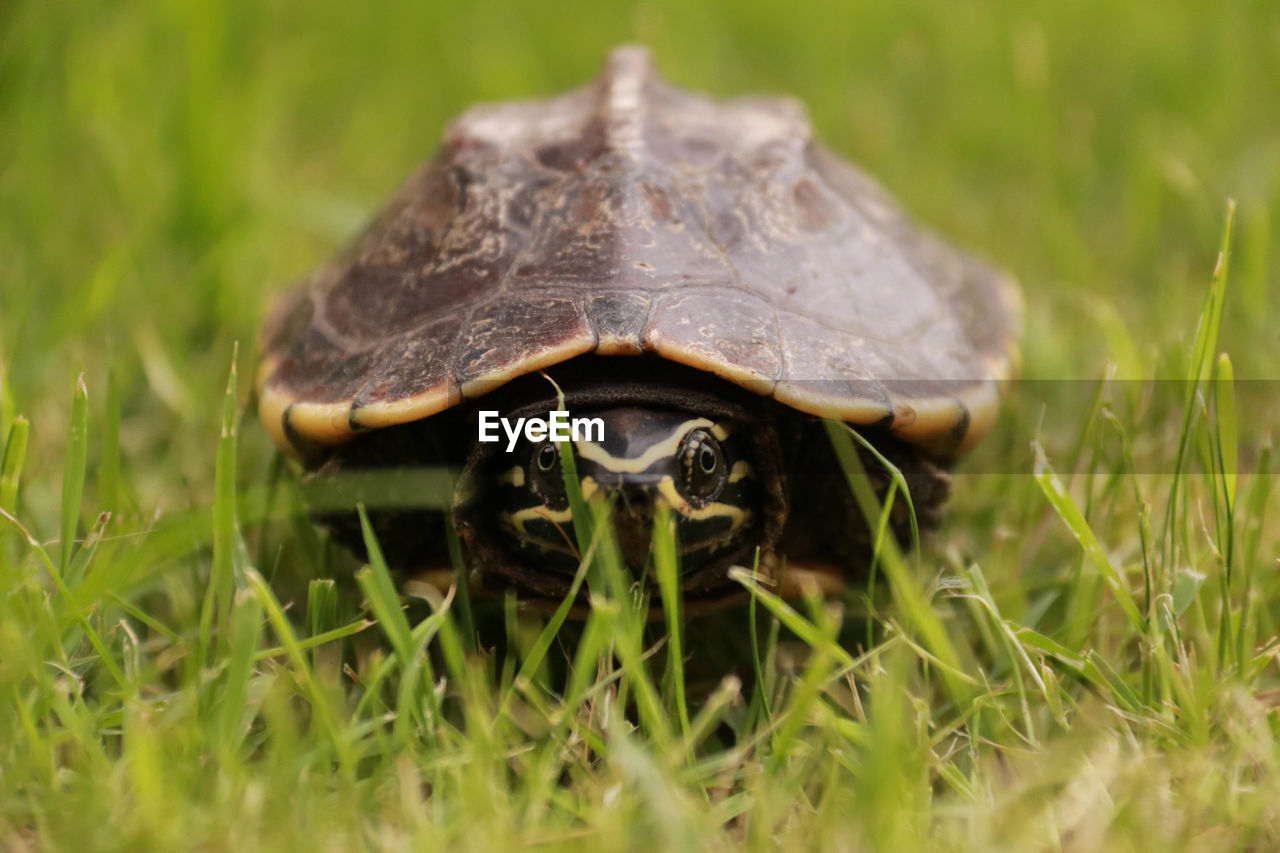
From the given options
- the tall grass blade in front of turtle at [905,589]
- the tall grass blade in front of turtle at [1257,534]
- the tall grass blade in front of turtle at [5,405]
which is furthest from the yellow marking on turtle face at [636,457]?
the tall grass blade in front of turtle at [5,405]

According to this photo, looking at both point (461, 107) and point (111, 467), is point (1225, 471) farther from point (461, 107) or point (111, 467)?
point (461, 107)

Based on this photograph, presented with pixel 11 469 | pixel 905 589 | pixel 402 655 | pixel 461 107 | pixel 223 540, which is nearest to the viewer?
pixel 905 589

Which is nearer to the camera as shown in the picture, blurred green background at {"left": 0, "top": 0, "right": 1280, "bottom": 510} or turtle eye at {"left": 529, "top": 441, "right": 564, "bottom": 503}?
turtle eye at {"left": 529, "top": 441, "right": 564, "bottom": 503}

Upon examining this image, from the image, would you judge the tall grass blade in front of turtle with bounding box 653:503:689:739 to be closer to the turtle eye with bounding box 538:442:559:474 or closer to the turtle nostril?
the turtle nostril

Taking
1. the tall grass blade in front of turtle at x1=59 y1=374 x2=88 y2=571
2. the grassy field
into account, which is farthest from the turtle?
the tall grass blade in front of turtle at x1=59 y1=374 x2=88 y2=571

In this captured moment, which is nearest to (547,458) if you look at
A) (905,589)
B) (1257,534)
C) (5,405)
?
(905,589)

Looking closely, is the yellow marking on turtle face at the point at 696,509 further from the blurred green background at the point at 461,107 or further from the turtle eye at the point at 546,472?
the blurred green background at the point at 461,107

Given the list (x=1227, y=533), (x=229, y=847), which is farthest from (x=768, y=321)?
(x=229, y=847)
